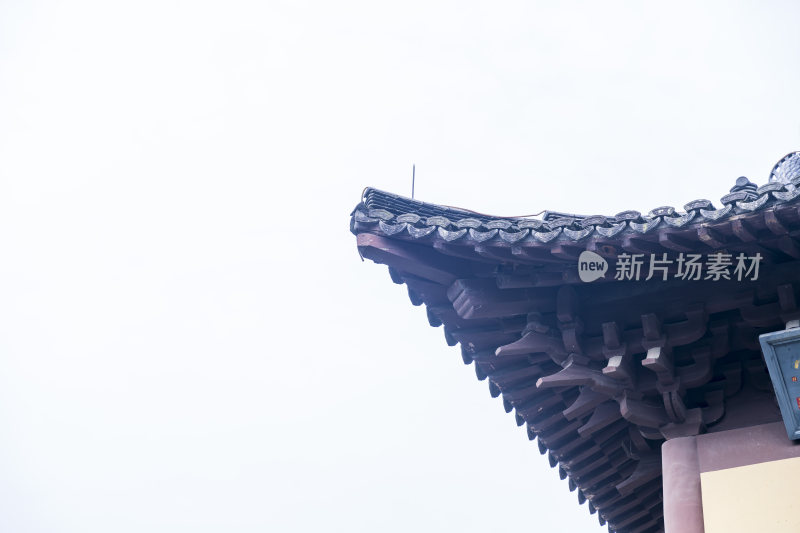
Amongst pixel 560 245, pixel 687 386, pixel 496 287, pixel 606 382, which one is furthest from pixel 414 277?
pixel 687 386

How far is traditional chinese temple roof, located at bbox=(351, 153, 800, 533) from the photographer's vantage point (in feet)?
20.5

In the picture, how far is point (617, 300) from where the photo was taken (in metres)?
7.09

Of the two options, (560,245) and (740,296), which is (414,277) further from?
(740,296)

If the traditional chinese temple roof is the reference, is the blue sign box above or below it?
below

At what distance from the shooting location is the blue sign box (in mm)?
6258

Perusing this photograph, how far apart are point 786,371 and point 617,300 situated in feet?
4.25

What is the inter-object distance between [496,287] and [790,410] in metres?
2.15

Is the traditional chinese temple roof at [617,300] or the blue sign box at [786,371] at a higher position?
Answer: the traditional chinese temple roof at [617,300]

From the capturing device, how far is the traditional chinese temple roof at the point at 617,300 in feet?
20.5

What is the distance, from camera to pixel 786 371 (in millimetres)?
6289

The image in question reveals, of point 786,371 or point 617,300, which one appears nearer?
point 786,371

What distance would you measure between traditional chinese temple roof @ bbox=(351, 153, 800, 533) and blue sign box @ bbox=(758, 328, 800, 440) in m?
0.34

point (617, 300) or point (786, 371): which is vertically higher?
point (617, 300)

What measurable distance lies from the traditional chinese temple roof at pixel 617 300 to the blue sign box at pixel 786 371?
34 centimetres
